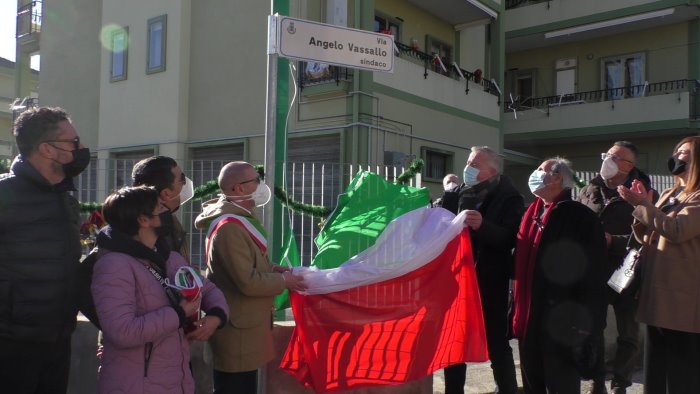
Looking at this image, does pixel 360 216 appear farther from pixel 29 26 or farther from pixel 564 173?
pixel 29 26

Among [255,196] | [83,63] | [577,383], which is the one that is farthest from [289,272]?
[83,63]

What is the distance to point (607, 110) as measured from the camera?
1834 centimetres

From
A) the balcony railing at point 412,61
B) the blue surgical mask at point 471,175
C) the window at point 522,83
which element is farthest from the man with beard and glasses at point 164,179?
the window at point 522,83

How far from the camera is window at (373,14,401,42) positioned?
14.2 metres

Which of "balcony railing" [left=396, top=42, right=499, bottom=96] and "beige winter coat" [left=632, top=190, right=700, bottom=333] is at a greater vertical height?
"balcony railing" [left=396, top=42, right=499, bottom=96]

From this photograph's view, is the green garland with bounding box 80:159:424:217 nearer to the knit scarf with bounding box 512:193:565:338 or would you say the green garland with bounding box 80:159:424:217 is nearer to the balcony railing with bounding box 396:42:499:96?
the knit scarf with bounding box 512:193:565:338

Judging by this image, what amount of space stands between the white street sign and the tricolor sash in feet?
3.70

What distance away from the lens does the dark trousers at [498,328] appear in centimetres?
429

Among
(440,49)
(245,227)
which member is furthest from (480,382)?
(440,49)

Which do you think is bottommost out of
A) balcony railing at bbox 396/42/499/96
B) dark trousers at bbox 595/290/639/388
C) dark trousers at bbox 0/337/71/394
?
dark trousers at bbox 595/290/639/388

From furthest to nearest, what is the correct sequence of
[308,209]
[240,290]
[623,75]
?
[623,75] < [308,209] < [240,290]

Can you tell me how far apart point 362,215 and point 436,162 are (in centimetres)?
1097

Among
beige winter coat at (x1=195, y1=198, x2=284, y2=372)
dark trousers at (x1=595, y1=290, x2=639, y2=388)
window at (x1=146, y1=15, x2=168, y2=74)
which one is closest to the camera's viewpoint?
beige winter coat at (x1=195, y1=198, x2=284, y2=372)

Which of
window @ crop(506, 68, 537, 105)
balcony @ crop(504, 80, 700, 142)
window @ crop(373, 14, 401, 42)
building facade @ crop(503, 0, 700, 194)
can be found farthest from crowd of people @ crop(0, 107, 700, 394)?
window @ crop(506, 68, 537, 105)
